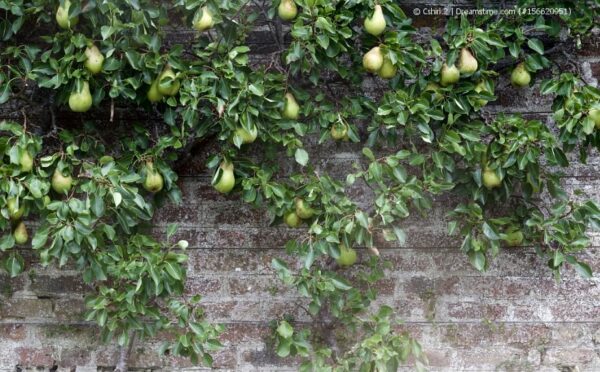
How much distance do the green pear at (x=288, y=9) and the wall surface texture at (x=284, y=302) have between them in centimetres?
66

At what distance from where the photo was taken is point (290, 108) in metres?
2.05

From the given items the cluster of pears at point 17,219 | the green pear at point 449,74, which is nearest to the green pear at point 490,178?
the green pear at point 449,74

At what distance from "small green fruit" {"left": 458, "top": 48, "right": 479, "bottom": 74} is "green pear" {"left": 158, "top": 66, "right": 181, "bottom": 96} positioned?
89cm

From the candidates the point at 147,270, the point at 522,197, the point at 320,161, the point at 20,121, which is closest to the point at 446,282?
the point at 522,197

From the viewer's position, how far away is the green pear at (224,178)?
2.07 metres

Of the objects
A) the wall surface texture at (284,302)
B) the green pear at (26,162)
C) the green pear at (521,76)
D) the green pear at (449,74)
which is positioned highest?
the green pear at (449,74)

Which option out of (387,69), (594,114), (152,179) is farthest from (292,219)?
(594,114)

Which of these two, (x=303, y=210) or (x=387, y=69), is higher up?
(x=387, y=69)

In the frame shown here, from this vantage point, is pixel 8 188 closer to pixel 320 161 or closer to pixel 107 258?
pixel 107 258

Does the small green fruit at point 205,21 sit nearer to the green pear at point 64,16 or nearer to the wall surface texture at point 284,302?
the green pear at point 64,16

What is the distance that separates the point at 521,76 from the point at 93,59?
1378 mm

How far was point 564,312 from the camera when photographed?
7.80 feet

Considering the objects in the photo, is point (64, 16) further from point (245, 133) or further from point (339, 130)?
point (339, 130)

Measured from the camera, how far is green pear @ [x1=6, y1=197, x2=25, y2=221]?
1.92 metres
